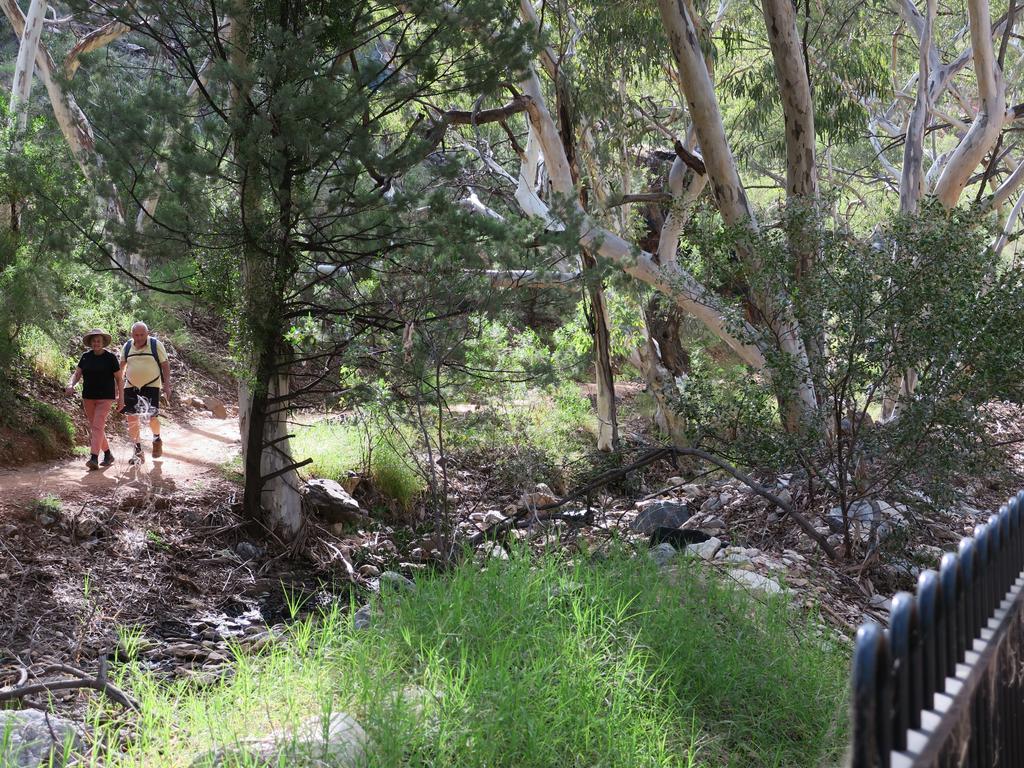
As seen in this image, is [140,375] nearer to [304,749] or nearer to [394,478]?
[394,478]

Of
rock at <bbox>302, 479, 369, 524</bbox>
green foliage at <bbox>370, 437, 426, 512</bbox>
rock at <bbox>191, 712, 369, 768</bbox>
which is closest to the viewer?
rock at <bbox>191, 712, 369, 768</bbox>

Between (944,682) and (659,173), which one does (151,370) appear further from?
(659,173)

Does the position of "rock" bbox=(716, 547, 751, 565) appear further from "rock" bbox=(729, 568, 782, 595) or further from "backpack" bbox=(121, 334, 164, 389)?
"backpack" bbox=(121, 334, 164, 389)

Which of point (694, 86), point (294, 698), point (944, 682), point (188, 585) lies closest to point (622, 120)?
point (694, 86)

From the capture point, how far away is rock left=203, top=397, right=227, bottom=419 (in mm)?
14141

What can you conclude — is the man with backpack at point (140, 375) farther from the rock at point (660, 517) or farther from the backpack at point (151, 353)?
the rock at point (660, 517)

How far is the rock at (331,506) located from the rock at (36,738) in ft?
18.2

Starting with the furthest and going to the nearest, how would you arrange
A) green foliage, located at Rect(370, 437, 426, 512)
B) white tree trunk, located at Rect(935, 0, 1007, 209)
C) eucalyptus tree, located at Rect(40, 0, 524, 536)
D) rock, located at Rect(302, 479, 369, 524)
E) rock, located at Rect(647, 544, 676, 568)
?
white tree trunk, located at Rect(935, 0, 1007, 209), green foliage, located at Rect(370, 437, 426, 512), rock, located at Rect(302, 479, 369, 524), eucalyptus tree, located at Rect(40, 0, 524, 536), rock, located at Rect(647, 544, 676, 568)

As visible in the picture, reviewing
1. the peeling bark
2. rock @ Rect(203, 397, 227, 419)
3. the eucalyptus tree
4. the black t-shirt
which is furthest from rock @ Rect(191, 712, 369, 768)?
rock @ Rect(203, 397, 227, 419)

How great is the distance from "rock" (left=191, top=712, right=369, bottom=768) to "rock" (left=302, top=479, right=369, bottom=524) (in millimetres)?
6142

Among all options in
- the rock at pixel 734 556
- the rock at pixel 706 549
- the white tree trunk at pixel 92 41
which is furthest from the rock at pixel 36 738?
the white tree trunk at pixel 92 41

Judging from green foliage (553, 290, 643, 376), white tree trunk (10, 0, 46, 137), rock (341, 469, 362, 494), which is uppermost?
white tree trunk (10, 0, 46, 137)

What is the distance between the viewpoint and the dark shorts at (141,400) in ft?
31.8

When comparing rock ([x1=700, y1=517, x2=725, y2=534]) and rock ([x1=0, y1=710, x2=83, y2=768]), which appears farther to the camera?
rock ([x1=700, y1=517, x2=725, y2=534])
